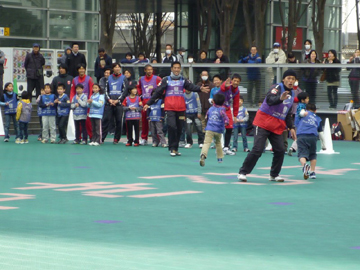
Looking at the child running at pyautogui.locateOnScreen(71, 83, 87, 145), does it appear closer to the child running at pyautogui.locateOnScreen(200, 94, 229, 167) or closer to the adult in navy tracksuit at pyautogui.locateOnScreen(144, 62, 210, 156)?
the adult in navy tracksuit at pyautogui.locateOnScreen(144, 62, 210, 156)

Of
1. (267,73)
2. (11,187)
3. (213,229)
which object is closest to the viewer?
(213,229)

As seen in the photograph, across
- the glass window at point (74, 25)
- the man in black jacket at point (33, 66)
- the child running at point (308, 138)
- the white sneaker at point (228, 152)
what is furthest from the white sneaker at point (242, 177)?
the glass window at point (74, 25)

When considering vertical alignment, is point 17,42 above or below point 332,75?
above

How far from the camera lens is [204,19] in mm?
43219

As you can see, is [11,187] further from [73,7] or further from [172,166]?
[73,7]

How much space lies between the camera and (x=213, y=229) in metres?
8.27

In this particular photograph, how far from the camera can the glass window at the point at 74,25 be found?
117ft

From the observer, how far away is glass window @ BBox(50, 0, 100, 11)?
35750 millimetres

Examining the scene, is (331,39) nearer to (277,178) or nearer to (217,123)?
(217,123)

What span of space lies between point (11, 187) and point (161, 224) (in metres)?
3.68

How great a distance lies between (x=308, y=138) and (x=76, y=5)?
2460cm

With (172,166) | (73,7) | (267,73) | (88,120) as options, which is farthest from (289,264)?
(73,7)

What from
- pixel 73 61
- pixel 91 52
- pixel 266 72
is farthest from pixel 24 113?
pixel 91 52

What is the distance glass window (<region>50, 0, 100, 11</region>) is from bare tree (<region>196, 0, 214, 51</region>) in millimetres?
5567
